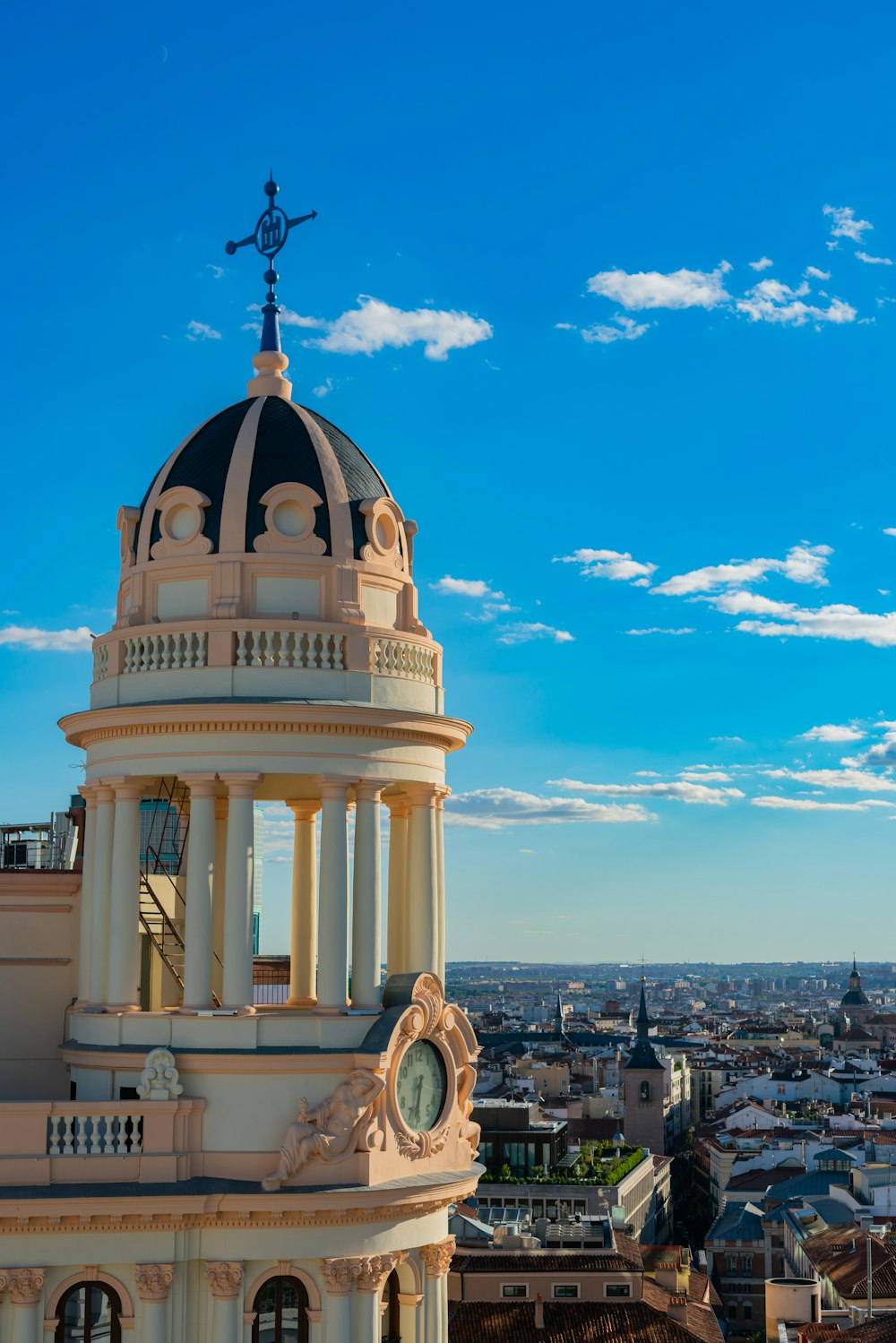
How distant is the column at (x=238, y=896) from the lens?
2905 cm

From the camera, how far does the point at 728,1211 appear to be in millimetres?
160375

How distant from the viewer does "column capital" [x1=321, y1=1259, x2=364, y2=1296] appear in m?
28.5

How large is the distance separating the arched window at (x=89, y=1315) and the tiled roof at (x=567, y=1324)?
49011 mm

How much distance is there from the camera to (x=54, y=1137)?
27.8m

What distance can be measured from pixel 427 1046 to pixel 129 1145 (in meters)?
5.31

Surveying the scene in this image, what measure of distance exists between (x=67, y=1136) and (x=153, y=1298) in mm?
2791

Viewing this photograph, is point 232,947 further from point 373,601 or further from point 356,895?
point 373,601

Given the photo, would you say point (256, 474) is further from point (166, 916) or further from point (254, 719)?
point (166, 916)

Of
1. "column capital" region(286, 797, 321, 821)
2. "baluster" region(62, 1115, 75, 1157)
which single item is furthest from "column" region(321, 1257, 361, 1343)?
"column capital" region(286, 797, 321, 821)

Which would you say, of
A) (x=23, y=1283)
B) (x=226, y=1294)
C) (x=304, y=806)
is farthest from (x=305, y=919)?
(x=23, y=1283)

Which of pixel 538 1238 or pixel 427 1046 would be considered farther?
pixel 538 1238

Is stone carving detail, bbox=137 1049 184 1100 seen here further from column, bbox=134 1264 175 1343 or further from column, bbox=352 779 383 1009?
column, bbox=352 779 383 1009

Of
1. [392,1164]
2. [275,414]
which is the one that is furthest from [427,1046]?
[275,414]

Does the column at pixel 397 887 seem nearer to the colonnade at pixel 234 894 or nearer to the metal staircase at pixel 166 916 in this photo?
the colonnade at pixel 234 894
